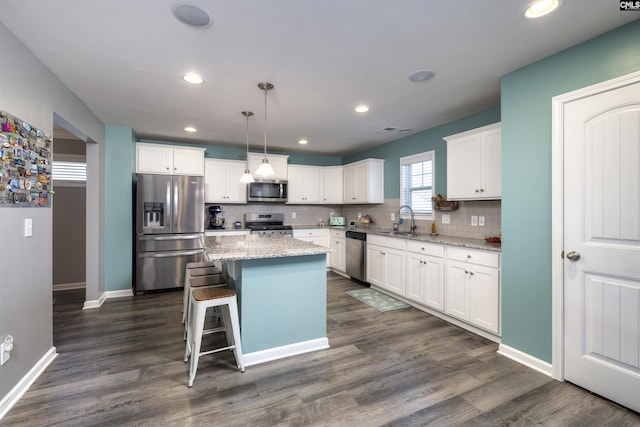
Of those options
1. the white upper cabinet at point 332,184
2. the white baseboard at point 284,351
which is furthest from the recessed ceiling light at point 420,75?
the white upper cabinet at point 332,184

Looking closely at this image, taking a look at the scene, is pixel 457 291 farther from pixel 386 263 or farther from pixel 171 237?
pixel 171 237

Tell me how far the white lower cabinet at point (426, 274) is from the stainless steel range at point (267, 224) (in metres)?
2.43

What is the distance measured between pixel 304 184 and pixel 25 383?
460 cm

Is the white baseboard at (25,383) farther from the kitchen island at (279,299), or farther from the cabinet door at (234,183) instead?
the cabinet door at (234,183)

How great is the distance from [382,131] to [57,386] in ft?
14.5

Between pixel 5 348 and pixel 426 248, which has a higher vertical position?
pixel 426 248

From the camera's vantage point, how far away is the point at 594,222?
6.37 ft

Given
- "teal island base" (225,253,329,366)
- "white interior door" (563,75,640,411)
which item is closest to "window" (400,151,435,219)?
"white interior door" (563,75,640,411)

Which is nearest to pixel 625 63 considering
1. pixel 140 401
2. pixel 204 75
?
pixel 204 75

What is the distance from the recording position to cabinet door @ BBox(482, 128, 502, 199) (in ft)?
9.40

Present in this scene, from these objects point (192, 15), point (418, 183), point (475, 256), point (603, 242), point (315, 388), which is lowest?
point (315, 388)

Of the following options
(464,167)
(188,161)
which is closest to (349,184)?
(464,167)

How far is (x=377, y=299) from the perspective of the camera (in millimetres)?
3951

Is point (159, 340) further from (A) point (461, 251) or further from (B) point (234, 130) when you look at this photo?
(A) point (461, 251)
